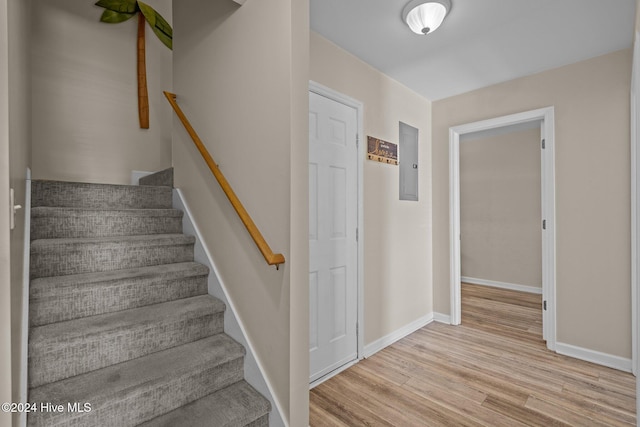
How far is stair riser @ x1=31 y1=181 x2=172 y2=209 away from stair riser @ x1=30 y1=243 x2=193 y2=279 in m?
0.55

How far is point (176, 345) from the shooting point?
1731 mm

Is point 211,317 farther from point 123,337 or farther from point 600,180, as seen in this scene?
point 600,180

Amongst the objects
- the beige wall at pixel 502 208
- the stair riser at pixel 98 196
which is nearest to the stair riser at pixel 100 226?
the stair riser at pixel 98 196

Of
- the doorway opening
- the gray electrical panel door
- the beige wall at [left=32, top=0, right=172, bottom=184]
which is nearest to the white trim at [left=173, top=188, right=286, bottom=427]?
the beige wall at [left=32, top=0, right=172, bottom=184]

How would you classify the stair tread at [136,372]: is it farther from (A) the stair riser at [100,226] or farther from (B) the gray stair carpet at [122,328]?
(A) the stair riser at [100,226]

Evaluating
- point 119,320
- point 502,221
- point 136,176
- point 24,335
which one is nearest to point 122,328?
point 119,320

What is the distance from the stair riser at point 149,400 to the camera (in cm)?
122

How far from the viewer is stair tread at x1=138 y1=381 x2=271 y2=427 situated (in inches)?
55.5

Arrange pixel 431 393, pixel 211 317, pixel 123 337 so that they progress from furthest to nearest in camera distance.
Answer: pixel 431 393 < pixel 211 317 < pixel 123 337

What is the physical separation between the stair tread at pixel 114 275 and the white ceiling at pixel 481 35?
1889mm

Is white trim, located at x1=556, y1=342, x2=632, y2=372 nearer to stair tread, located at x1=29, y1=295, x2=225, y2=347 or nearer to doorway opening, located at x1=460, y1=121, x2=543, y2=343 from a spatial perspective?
doorway opening, located at x1=460, y1=121, x2=543, y2=343

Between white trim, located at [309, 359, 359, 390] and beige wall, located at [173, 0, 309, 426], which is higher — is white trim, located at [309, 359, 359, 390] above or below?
A: below

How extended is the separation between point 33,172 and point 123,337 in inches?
79.1

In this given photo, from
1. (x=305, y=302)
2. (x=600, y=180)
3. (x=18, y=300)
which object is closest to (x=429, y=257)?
(x=600, y=180)
